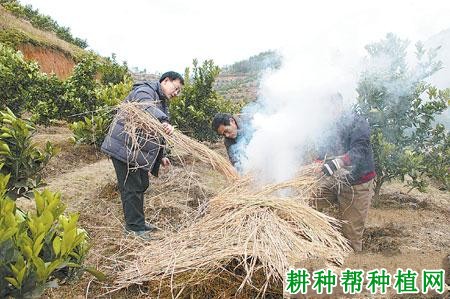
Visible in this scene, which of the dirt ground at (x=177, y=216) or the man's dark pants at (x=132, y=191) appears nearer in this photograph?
the dirt ground at (x=177, y=216)

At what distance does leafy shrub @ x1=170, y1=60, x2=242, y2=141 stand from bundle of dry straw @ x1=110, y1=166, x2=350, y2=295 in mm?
4685

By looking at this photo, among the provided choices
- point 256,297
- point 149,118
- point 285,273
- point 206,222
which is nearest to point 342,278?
point 285,273

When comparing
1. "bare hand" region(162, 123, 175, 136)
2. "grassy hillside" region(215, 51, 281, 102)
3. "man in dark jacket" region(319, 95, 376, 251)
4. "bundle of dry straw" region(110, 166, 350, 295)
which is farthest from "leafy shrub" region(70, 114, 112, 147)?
"grassy hillside" region(215, 51, 281, 102)

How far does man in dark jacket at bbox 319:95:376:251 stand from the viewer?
4.09 meters

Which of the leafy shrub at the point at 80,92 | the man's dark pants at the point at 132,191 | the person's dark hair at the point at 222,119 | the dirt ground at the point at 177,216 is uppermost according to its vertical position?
the leafy shrub at the point at 80,92

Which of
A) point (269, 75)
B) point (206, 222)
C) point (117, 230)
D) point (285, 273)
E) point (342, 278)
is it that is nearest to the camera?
point (342, 278)

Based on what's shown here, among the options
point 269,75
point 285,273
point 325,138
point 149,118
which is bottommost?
point 285,273

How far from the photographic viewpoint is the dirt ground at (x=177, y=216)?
3.41 m

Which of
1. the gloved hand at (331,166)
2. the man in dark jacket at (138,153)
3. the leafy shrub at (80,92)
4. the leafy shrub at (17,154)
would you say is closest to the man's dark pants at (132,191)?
the man in dark jacket at (138,153)

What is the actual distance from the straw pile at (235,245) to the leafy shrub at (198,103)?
4.35m

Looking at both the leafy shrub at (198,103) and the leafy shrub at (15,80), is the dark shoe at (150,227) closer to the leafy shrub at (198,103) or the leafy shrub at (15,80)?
the leafy shrub at (198,103)

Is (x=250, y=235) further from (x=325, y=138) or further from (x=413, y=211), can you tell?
(x=413, y=211)

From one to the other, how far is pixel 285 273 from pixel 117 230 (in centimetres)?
205

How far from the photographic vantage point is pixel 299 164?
4754 millimetres
